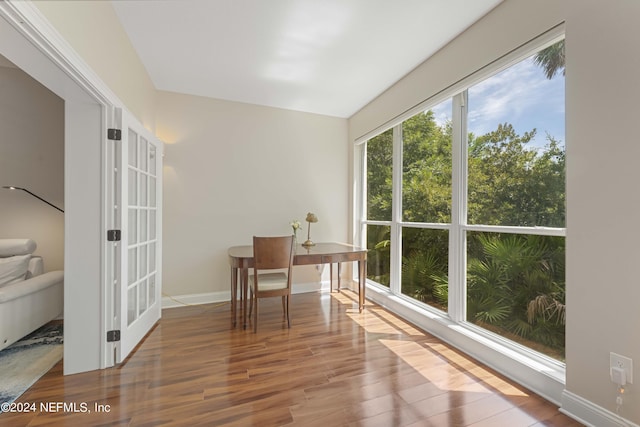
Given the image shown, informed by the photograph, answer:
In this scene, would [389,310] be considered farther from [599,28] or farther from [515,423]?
[599,28]

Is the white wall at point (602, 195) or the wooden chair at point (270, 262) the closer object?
the white wall at point (602, 195)

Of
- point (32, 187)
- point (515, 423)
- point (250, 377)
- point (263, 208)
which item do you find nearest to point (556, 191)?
point (515, 423)

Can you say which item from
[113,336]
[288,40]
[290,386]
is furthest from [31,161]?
[290,386]

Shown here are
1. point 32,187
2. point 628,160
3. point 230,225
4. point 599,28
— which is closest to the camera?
point 628,160

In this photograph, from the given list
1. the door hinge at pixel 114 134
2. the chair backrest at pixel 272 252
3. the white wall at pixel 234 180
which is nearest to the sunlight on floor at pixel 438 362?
the chair backrest at pixel 272 252

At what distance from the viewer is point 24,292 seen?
7.04ft

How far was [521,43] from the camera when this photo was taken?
5.93 feet

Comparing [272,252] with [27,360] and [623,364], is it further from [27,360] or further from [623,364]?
[623,364]

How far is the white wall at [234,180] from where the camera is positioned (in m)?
3.31

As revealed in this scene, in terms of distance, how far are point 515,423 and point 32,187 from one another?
453 cm

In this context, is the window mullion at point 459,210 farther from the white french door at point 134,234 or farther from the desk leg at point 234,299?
the white french door at point 134,234

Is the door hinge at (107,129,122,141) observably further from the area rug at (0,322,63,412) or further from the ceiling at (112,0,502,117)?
the area rug at (0,322,63,412)

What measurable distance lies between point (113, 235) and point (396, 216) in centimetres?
279

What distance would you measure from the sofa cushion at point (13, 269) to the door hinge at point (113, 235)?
1375 mm
